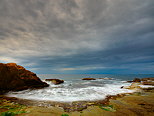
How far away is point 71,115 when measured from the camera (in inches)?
227

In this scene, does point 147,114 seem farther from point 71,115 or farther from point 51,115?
point 51,115

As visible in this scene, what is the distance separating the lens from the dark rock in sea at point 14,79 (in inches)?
690

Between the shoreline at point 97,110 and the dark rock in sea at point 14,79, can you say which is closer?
the shoreline at point 97,110

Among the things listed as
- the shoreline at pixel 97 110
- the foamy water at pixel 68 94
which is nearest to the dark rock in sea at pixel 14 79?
the foamy water at pixel 68 94

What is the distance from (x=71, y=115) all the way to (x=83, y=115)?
2.78 ft

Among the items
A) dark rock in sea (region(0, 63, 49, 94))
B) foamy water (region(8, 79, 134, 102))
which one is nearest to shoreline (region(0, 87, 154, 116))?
foamy water (region(8, 79, 134, 102))

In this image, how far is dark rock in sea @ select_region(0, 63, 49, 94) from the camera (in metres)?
17.5

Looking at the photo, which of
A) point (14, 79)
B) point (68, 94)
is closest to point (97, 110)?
point (68, 94)

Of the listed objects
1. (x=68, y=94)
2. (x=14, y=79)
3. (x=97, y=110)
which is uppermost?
(x=14, y=79)

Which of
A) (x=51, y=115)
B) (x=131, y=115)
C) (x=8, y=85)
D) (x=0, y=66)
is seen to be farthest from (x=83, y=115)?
(x=0, y=66)

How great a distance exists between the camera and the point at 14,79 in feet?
62.6

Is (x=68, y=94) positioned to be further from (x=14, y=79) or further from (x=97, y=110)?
(x=14, y=79)

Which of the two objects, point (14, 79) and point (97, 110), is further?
point (14, 79)

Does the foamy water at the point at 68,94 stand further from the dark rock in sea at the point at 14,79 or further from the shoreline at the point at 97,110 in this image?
the dark rock in sea at the point at 14,79
